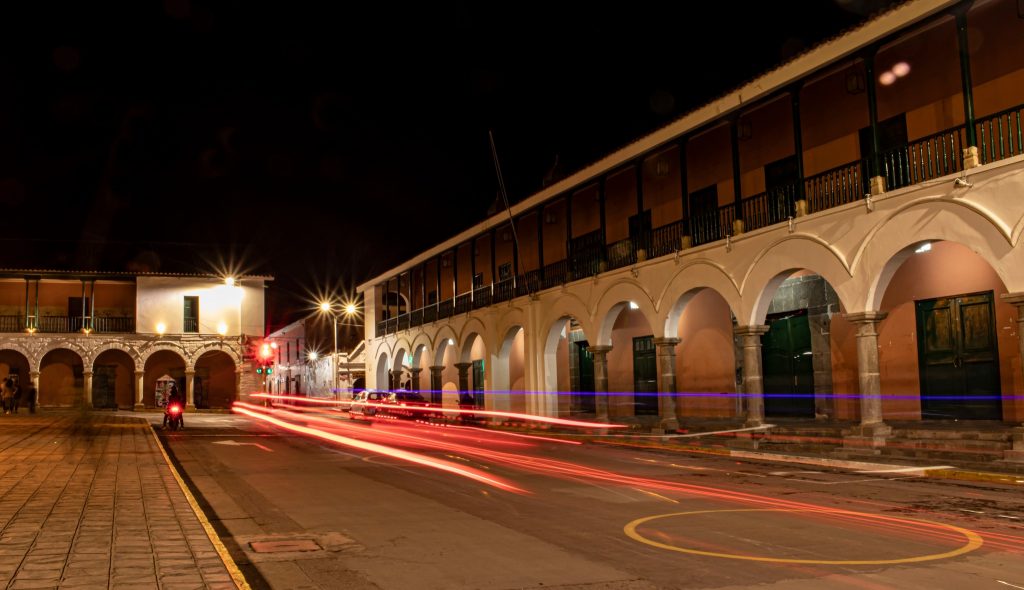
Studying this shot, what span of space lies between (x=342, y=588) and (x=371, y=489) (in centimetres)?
594

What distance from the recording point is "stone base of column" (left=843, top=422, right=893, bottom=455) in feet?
53.0

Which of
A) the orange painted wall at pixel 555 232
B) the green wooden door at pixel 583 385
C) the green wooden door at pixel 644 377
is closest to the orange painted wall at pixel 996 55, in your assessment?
the green wooden door at pixel 644 377

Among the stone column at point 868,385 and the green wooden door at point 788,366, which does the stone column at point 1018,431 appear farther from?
the green wooden door at point 788,366

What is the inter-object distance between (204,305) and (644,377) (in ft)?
105

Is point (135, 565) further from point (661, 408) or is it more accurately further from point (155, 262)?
point (155, 262)

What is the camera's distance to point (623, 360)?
30438mm

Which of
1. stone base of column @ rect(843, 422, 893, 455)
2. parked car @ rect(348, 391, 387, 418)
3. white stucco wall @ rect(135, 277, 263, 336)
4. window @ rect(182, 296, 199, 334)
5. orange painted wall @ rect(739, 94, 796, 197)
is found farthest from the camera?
window @ rect(182, 296, 199, 334)

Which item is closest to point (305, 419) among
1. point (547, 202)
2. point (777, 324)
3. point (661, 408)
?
point (547, 202)

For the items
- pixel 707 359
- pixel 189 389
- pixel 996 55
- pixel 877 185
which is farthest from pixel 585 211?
pixel 189 389

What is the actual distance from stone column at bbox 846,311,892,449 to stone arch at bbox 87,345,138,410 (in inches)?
1733

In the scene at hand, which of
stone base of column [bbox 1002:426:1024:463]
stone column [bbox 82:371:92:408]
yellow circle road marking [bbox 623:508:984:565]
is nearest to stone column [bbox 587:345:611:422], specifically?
stone base of column [bbox 1002:426:1024:463]

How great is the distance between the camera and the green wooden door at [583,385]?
33312mm

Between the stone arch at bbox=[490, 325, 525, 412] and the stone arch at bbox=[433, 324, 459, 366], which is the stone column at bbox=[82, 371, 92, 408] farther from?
the stone arch at bbox=[490, 325, 525, 412]

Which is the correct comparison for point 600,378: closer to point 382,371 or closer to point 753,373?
point 753,373
